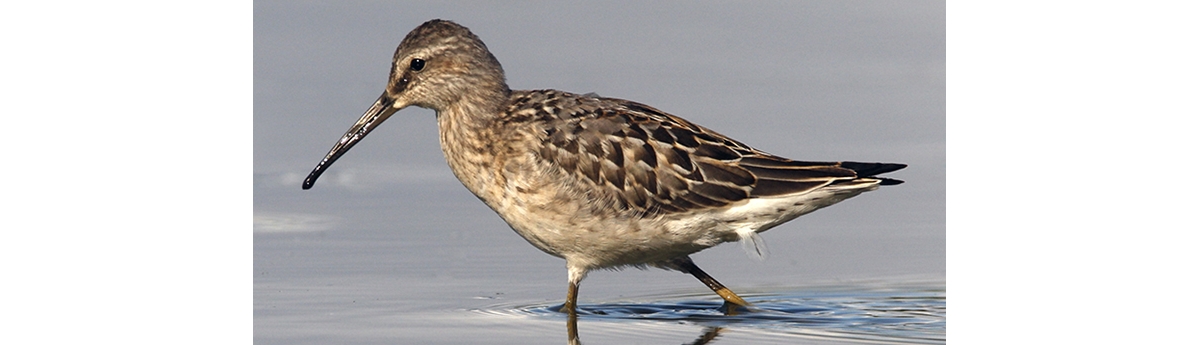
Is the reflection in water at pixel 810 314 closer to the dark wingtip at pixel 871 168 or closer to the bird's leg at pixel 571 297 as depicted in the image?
the bird's leg at pixel 571 297

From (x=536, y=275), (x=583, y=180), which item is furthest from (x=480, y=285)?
(x=583, y=180)

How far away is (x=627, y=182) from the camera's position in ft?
34.9

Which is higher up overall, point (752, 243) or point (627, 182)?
point (627, 182)

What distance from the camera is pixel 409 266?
12.0 m

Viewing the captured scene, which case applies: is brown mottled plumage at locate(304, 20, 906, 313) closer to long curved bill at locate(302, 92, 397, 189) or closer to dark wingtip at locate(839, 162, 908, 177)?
dark wingtip at locate(839, 162, 908, 177)

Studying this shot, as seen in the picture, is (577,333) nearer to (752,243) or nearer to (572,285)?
(572,285)

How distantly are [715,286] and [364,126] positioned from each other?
2.77m

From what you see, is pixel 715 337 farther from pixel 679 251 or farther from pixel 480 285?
pixel 480 285

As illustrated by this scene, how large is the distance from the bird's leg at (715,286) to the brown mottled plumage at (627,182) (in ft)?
1.84

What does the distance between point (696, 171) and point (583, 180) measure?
0.75 meters

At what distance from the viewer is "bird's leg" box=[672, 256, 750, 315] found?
11.3 m

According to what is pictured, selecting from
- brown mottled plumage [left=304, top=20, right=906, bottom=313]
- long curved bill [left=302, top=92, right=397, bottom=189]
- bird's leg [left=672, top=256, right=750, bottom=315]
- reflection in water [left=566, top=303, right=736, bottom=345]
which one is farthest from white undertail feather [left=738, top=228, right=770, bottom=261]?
long curved bill [left=302, top=92, right=397, bottom=189]

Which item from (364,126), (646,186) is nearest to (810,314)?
(646,186)

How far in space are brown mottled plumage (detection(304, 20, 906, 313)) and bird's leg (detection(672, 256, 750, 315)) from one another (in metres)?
0.56
